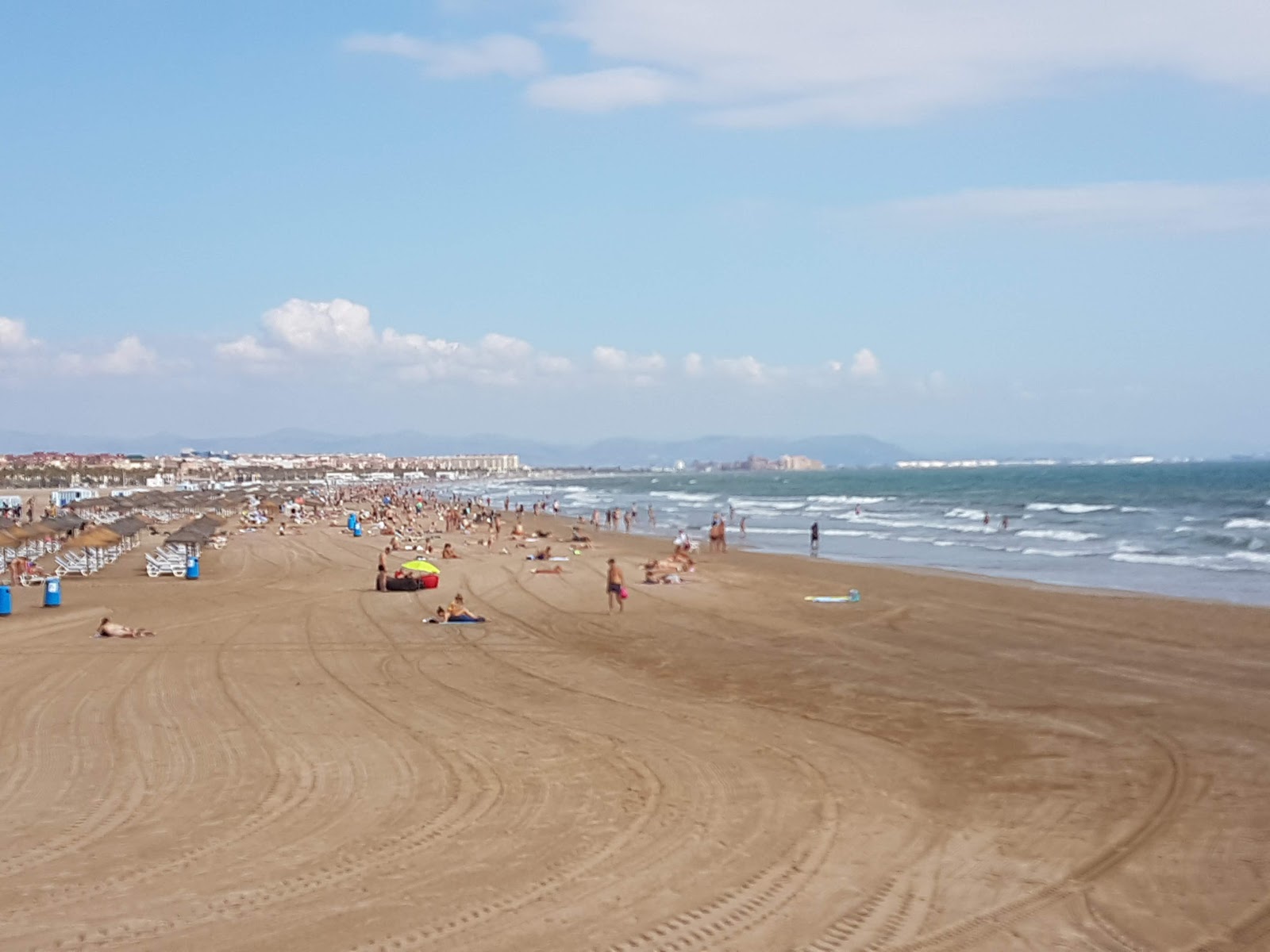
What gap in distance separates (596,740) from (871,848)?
351 cm

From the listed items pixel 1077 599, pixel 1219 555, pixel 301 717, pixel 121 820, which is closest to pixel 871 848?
pixel 121 820

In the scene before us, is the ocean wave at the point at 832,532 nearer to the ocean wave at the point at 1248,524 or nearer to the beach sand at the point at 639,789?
the ocean wave at the point at 1248,524

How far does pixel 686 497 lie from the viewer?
99.4m

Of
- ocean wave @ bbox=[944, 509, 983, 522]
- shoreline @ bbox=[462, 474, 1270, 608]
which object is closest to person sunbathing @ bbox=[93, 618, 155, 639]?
shoreline @ bbox=[462, 474, 1270, 608]

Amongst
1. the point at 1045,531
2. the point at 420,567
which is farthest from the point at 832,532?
the point at 420,567

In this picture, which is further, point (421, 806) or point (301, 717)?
point (301, 717)

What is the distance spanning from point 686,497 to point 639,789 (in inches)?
3579

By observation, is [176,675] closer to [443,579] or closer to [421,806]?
[421,806]

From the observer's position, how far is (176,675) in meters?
13.7

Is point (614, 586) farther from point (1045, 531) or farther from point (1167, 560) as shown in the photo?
point (1045, 531)

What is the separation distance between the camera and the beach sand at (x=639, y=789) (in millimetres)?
6074

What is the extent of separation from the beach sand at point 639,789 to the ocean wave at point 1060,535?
70.0 feet

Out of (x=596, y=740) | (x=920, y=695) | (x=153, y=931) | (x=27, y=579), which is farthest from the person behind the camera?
(x=27, y=579)

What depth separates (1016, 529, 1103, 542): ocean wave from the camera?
38.4 m
